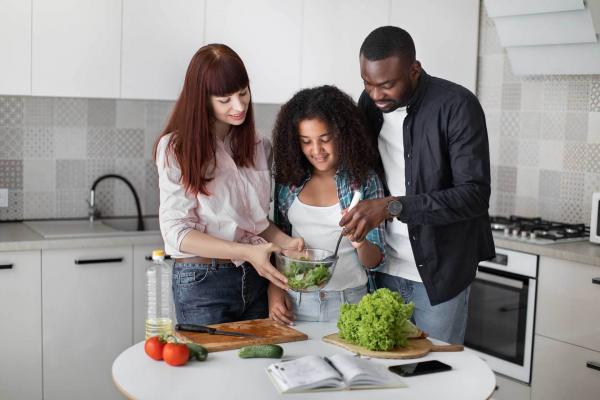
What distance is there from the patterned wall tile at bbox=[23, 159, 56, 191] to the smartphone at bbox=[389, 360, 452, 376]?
102 inches

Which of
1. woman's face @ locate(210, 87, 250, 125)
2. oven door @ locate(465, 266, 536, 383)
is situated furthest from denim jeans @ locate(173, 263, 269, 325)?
oven door @ locate(465, 266, 536, 383)

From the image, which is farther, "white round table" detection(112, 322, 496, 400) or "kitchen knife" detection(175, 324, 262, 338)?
"kitchen knife" detection(175, 324, 262, 338)

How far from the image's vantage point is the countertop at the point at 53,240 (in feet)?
11.2

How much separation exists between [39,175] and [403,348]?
2.53m

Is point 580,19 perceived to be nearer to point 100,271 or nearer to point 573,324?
point 573,324

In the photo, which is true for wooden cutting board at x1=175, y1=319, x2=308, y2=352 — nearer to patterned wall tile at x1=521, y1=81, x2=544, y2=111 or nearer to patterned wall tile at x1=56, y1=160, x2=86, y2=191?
patterned wall tile at x1=56, y1=160, x2=86, y2=191

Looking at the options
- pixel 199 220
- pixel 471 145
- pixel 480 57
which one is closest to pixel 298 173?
pixel 199 220

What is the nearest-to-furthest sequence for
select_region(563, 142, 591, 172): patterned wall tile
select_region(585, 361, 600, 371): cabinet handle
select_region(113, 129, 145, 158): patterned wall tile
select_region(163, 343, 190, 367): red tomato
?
select_region(163, 343, 190, 367): red tomato
select_region(585, 361, 600, 371): cabinet handle
select_region(563, 142, 591, 172): patterned wall tile
select_region(113, 129, 145, 158): patterned wall tile

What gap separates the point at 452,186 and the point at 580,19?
1.50 meters

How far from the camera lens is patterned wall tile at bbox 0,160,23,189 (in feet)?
13.2

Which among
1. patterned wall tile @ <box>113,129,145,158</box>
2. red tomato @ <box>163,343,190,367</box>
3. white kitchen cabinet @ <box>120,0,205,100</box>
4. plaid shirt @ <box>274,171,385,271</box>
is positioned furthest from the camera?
patterned wall tile @ <box>113,129,145,158</box>

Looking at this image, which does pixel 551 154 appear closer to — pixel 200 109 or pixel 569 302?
pixel 569 302

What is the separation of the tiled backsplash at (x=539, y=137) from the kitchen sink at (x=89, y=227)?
193 cm

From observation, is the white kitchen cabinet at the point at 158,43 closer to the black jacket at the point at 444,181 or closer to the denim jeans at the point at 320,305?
the black jacket at the point at 444,181
